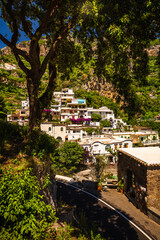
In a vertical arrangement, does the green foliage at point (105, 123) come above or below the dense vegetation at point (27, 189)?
above

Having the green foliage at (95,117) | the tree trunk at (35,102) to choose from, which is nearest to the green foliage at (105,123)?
the green foliage at (95,117)

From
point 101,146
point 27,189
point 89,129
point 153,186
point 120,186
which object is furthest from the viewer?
point 89,129

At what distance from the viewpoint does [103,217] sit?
9.62 metres

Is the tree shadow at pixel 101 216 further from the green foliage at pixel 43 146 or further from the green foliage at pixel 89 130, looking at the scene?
the green foliage at pixel 89 130

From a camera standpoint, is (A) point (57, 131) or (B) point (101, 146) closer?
(B) point (101, 146)

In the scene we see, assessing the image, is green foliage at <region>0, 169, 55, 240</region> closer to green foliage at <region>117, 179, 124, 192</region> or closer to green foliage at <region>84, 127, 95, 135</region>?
green foliage at <region>117, 179, 124, 192</region>

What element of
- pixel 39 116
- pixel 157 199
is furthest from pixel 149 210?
pixel 39 116

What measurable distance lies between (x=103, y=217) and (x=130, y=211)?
2306mm

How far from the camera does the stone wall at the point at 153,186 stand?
9.94 m

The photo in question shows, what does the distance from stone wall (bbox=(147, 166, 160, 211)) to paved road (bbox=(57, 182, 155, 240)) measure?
2.17 metres

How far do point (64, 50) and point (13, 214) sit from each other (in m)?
7.33

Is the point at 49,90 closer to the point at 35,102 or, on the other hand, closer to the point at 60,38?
the point at 35,102

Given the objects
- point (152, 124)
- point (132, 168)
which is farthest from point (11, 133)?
point (152, 124)

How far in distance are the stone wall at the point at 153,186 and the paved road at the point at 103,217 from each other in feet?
7.12
